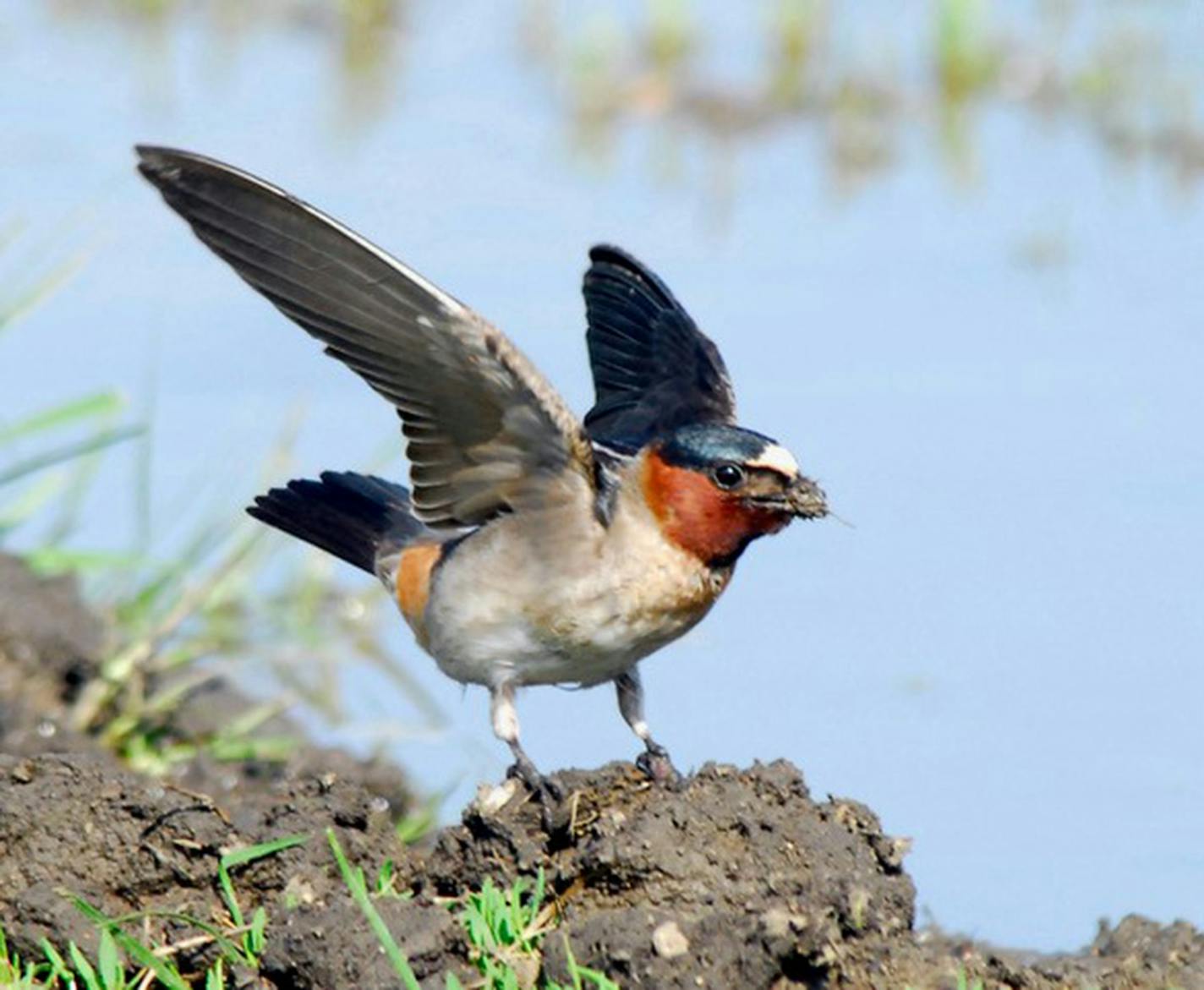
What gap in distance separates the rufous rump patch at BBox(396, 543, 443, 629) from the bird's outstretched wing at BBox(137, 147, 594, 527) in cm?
40

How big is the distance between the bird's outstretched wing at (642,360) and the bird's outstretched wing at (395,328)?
2.13 feet

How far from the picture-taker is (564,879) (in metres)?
5.06

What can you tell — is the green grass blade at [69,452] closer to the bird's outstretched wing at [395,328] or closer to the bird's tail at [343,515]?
the bird's tail at [343,515]

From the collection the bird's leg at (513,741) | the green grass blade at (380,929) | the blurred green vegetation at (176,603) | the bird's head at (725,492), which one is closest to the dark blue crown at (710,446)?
the bird's head at (725,492)

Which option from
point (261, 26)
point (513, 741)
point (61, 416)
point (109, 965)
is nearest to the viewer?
point (109, 965)

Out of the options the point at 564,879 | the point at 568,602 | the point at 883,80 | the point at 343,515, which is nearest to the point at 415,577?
the point at 343,515

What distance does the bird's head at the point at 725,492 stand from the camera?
19.0 ft

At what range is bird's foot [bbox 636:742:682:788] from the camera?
522 centimetres

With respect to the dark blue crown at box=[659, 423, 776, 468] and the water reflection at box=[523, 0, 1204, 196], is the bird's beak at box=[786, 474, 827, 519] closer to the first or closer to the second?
the dark blue crown at box=[659, 423, 776, 468]

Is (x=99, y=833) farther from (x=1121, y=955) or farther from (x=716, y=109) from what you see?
(x=716, y=109)

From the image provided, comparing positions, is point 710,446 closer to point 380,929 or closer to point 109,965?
point 380,929

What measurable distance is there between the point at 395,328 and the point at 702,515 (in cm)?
70

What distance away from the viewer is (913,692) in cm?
809

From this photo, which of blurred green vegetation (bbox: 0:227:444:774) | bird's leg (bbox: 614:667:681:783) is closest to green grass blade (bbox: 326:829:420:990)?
bird's leg (bbox: 614:667:681:783)
